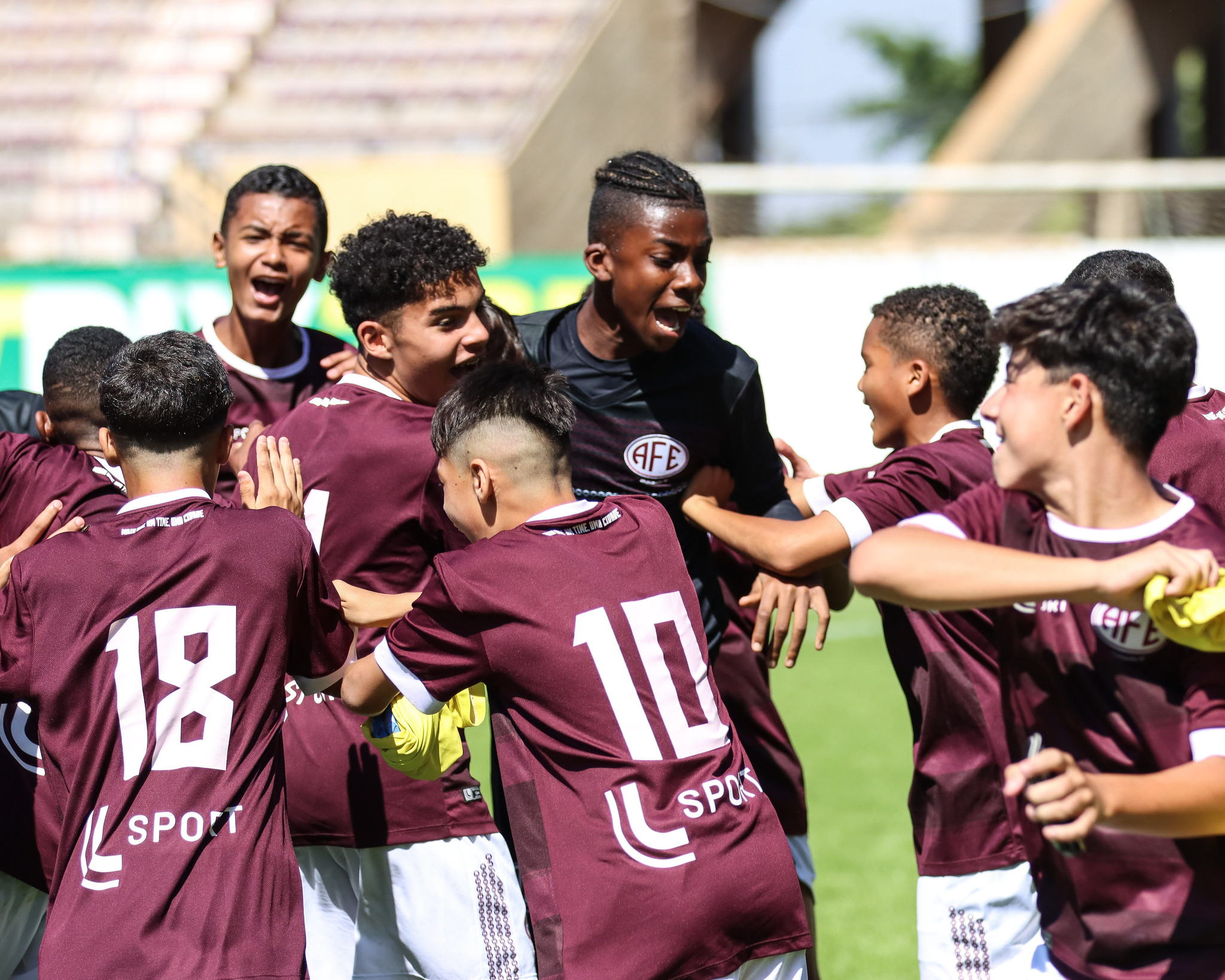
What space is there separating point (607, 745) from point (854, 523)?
95cm

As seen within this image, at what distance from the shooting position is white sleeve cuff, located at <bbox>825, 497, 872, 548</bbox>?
130 inches

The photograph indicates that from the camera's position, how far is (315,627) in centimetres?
294

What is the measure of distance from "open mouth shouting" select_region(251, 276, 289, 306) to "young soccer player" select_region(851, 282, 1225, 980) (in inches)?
110

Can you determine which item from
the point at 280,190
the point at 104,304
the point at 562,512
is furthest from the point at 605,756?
the point at 104,304

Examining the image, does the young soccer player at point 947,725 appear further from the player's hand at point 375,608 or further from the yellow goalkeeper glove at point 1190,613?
the yellow goalkeeper glove at point 1190,613

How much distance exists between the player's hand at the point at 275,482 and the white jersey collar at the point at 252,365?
1359 mm

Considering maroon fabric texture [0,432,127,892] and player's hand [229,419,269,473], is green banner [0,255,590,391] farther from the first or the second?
maroon fabric texture [0,432,127,892]

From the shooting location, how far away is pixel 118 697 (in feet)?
9.00

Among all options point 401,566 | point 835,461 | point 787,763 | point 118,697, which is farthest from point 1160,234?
point 118,697

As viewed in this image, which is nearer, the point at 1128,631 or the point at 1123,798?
the point at 1123,798

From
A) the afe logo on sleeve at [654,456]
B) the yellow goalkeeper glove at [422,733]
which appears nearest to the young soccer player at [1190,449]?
the afe logo on sleeve at [654,456]

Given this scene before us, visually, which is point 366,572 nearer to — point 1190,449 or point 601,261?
→ point 601,261

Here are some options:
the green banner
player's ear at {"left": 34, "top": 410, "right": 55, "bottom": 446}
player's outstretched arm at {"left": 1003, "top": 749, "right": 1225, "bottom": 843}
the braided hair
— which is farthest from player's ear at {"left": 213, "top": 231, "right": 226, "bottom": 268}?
the green banner

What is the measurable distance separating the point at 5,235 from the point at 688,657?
15166 millimetres
